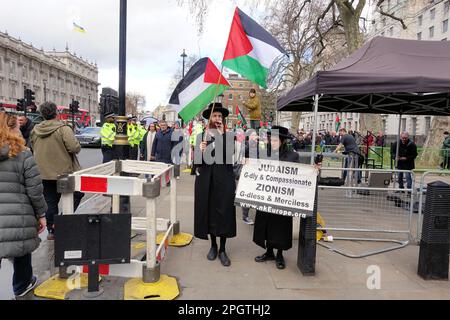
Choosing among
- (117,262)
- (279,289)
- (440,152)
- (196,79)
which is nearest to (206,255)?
(279,289)

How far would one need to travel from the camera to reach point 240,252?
5.07m

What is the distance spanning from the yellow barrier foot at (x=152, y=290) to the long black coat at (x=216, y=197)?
873mm

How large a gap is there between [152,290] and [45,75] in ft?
325

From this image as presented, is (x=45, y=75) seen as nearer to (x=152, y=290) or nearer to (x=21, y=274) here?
(x=21, y=274)

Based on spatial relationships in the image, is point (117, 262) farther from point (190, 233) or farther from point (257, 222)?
point (190, 233)

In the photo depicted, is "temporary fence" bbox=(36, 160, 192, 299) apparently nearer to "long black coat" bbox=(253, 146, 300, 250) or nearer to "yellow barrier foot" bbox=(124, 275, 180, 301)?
"yellow barrier foot" bbox=(124, 275, 180, 301)

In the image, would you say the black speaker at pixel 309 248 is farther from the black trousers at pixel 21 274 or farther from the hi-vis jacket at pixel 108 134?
the hi-vis jacket at pixel 108 134

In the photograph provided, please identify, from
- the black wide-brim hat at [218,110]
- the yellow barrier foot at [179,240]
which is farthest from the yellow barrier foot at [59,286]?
the black wide-brim hat at [218,110]

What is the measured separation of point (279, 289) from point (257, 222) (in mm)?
974

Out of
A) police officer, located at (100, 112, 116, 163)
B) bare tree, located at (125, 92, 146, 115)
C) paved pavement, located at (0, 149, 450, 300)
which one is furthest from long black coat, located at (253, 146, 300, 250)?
bare tree, located at (125, 92, 146, 115)

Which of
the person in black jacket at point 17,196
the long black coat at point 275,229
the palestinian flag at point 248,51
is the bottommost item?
the long black coat at point 275,229

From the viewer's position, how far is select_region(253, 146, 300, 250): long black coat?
440 cm

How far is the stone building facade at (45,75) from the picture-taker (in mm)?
72938
